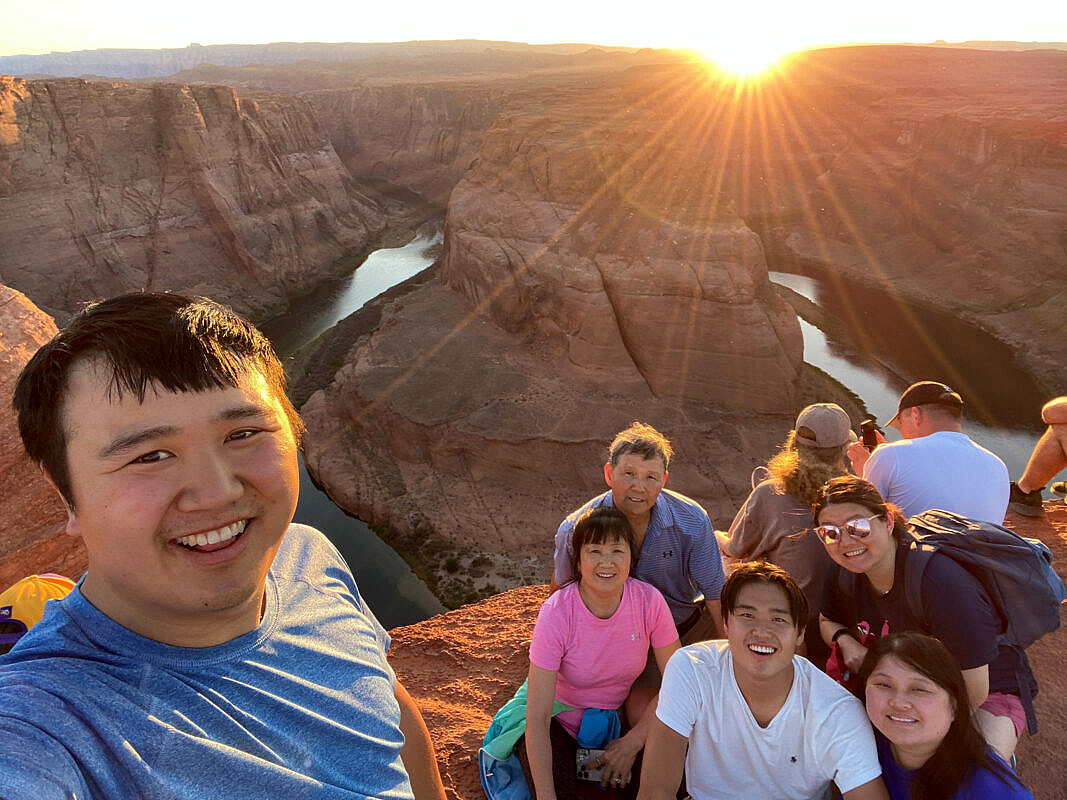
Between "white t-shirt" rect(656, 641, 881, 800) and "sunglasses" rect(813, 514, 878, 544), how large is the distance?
2.15ft

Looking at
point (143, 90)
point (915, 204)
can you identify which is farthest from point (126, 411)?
point (915, 204)

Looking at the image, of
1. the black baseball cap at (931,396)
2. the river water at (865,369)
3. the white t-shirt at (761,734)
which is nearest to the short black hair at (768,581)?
the white t-shirt at (761,734)

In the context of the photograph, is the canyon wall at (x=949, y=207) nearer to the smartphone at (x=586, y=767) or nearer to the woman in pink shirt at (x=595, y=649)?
the woman in pink shirt at (x=595, y=649)

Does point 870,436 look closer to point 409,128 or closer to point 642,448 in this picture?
point 642,448

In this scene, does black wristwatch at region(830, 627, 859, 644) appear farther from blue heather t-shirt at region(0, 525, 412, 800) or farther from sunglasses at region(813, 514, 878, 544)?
blue heather t-shirt at region(0, 525, 412, 800)

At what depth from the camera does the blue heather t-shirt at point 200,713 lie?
126cm

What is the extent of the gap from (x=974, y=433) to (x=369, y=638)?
2901cm

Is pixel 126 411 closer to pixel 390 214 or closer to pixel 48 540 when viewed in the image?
pixel 48 540

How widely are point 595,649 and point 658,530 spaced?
88 cm

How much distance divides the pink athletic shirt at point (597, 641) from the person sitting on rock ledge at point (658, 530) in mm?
380

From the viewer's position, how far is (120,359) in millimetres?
1522

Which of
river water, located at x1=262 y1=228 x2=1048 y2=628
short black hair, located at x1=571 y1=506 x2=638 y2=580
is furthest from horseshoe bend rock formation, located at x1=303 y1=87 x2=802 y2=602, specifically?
short black hair, located at x1=571 y1=506 x2=638 y2=580

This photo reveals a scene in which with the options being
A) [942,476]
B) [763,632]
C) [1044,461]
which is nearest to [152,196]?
[1044,461]

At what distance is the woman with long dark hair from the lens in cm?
387
